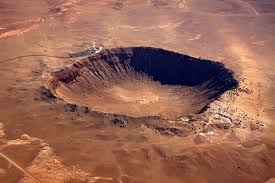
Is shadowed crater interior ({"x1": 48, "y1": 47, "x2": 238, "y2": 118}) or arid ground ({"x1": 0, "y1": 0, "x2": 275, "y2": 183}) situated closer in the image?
arid ground ({"x1": 0, "y1": 0, "x2": 275, "y2": 183})

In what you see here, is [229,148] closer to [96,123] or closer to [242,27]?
[96,123]

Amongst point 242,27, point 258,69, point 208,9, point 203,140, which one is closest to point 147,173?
point 203,140

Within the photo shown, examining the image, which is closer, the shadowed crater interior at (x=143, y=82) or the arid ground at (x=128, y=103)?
the arid ground at (x=128, y=103)

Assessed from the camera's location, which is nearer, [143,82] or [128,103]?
[128,103]

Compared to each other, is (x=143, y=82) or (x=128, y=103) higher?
(x=143, y=82)
